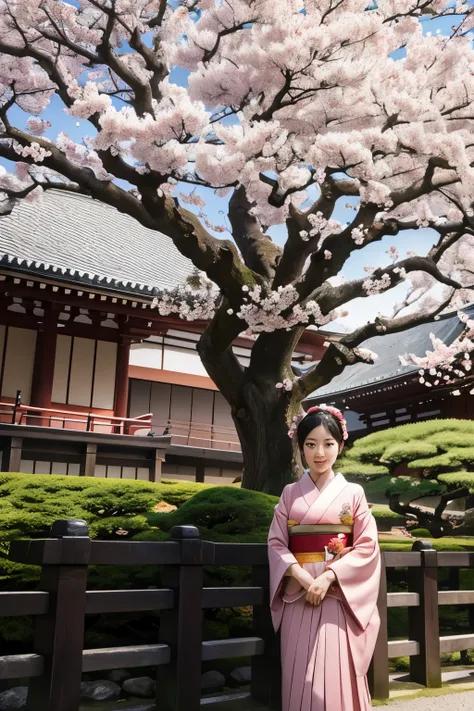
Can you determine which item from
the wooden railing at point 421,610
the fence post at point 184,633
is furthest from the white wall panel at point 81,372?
the fence post at point 184,633

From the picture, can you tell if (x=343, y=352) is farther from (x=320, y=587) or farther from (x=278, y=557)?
(x=320, y=587)

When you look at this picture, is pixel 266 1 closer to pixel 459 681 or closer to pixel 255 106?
pixel 255 106

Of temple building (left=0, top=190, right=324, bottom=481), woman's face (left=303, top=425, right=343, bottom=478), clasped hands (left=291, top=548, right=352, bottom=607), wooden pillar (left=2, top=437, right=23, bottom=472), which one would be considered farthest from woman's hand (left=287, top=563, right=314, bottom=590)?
wooden pillar (left=2, top=437, right=23, bottom=472)

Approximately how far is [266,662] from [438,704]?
1.31 meters

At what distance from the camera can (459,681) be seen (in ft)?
17.2

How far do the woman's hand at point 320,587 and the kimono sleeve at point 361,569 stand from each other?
4 centimetres

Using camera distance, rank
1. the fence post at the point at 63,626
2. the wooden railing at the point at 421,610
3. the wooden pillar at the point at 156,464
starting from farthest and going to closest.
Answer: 1. the wooden pillar at the point at 156,464
2. the wooden railing at the point at 421,610
3. the fence post at the point at 63,626

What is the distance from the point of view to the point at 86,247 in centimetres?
1758

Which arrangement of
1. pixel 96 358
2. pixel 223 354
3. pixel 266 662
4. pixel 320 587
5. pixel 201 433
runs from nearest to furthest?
1. pixel 320 587
2. pixel 266 662
3. pixel 223 354
4. pixel 96 358
5. pixel 201 433

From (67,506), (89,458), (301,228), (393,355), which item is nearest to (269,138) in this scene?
(301,228)

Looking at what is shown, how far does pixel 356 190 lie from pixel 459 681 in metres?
5.22

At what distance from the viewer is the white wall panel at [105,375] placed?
1511 cm

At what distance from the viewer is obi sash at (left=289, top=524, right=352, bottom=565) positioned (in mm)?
3426

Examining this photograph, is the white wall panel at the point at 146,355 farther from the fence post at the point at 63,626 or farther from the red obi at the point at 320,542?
the fence post at the point at 63,626
